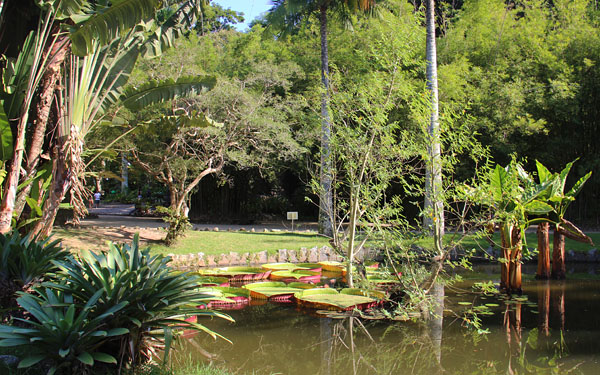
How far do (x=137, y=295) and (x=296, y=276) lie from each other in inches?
247

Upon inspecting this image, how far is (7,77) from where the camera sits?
6805mm

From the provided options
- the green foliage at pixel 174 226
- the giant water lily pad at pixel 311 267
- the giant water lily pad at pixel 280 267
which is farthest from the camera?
the green foliage at pixel 174 226

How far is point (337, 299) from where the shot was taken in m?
7.80

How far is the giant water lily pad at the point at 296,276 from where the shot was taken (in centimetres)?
1021

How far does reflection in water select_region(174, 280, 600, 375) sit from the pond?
0.01 meters

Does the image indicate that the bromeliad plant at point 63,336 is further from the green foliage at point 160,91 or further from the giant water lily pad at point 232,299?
the green foliage at point 160,91

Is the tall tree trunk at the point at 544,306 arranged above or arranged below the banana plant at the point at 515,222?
below

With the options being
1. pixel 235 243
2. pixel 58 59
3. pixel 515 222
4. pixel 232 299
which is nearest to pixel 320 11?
pixel 235 243

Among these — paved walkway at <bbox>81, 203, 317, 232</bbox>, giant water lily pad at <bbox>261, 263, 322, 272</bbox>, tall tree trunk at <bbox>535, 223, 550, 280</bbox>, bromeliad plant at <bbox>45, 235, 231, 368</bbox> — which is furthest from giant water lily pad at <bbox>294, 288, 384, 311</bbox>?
paved walkway at <bbox>81, 203, 317, 232</bbox>

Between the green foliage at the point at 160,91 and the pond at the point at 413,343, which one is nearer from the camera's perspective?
the pond at the point at 413,343

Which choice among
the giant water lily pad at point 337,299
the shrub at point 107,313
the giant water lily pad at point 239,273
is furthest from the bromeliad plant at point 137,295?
the giant water lily pad at point 239,273

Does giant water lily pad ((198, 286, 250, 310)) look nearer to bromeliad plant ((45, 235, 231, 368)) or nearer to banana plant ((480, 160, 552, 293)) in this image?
bromeliad plant ((45, 235, 231, 368))

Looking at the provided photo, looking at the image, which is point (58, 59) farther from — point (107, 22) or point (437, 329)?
point (437, 329)

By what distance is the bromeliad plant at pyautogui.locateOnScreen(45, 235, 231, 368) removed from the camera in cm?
407
